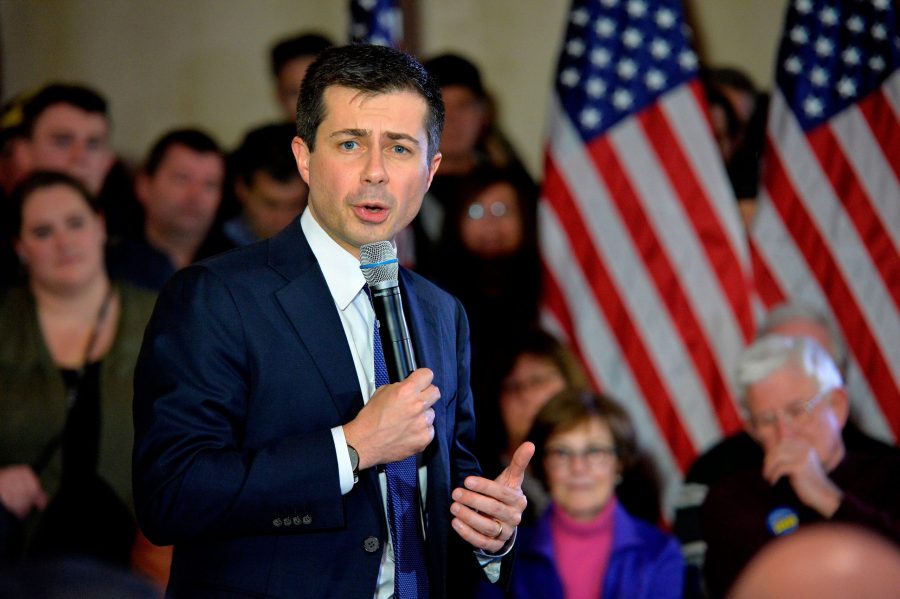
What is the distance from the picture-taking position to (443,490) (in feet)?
6.95

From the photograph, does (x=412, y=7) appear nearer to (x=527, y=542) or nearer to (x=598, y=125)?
(x=598, y=125)

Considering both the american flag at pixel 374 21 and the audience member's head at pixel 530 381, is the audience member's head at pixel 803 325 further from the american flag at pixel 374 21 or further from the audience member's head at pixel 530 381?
the american flag at pixel 374 21

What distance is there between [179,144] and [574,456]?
6.55 feet

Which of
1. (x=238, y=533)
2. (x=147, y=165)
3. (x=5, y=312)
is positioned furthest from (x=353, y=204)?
(x=147, y=165)

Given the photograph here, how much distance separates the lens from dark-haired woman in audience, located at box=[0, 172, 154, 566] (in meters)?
3.52

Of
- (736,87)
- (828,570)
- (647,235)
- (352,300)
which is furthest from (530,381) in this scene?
(828,570)

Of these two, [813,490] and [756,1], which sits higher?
[756,1]

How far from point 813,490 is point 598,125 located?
1.87 metres

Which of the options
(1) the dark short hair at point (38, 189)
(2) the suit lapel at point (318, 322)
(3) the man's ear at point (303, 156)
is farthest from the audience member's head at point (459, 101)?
(2) the suit lapel at point (318, 322)

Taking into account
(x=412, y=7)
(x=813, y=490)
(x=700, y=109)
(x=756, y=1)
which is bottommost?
→ (x=813, y=490)

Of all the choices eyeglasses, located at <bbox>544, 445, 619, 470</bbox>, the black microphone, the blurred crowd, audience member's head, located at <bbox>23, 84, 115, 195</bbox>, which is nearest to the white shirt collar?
the black microphone

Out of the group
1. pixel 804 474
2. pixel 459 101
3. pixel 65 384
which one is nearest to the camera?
pixel 804 474

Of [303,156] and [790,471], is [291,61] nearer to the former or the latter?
[790,471]

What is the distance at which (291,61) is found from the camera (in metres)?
5.09
